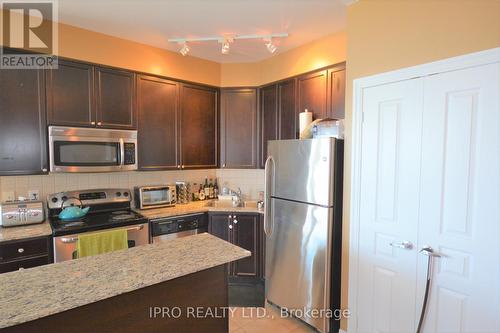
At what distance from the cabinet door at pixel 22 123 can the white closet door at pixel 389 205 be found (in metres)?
2.79

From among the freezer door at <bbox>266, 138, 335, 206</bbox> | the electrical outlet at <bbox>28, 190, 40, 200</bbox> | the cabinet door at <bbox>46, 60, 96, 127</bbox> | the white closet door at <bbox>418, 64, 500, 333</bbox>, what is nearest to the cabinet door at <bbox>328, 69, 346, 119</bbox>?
the freezer door at <bbox>266, 138, 335, 206</bbox>

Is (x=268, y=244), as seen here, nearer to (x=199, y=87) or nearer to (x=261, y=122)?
(x=261, y=122)

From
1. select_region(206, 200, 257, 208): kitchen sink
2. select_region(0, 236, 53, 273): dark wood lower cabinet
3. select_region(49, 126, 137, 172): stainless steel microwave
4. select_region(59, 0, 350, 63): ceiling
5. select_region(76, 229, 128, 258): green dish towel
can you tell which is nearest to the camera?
select_region(76, 229, 128, 258): green dish towel

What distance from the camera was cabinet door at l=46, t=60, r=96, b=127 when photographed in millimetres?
2578

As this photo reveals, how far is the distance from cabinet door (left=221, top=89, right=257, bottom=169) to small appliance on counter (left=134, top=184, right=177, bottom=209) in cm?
76

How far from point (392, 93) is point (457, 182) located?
724 millimetres

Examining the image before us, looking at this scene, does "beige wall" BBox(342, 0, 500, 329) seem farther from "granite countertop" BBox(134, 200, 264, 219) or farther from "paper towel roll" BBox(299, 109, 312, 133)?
"granite countertop" BBox(134, 200, 264, 219)

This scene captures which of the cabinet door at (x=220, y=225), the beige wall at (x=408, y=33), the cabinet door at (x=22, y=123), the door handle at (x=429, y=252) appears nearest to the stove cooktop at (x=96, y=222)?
the cabinet door at (x=22, y=123)

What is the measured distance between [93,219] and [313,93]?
2.56 m

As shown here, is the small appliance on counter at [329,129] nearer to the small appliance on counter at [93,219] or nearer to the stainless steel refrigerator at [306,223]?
the stainless steel refrigerator at [306,223]

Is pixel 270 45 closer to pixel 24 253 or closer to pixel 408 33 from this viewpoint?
pixel 408 33

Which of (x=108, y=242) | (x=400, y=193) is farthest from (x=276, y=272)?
(x=108, y=242)

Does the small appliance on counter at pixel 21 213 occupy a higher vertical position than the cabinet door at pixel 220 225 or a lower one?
higher

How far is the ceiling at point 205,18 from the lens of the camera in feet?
7.55
